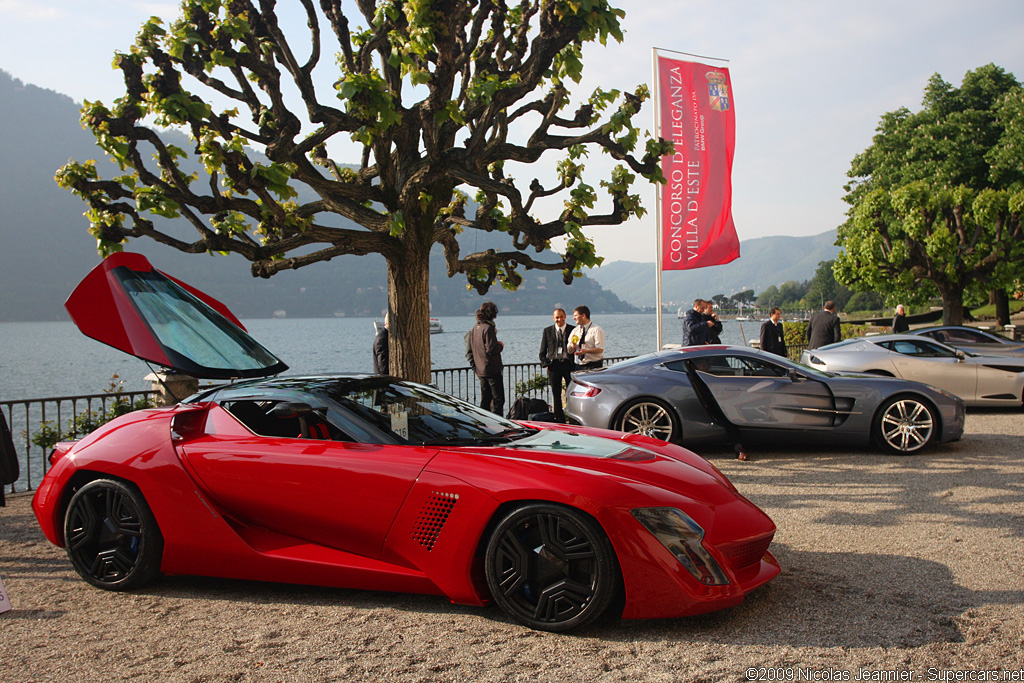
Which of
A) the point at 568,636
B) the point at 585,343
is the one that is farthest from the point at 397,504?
the point at 585,343

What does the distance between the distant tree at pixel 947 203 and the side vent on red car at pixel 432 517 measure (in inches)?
1142

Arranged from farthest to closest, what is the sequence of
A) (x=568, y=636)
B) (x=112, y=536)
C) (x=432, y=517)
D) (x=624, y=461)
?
(x=112, y=536)
(x=624, y=461)
(x=432, y=517)
(x=568, y=636)

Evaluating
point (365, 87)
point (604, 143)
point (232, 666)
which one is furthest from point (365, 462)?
point (604, 143)

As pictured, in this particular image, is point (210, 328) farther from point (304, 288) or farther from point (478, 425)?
point (304, 288)

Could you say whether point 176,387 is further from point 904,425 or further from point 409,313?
point 904,425

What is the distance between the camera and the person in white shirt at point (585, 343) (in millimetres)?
12008

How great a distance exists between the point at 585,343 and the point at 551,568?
838cm

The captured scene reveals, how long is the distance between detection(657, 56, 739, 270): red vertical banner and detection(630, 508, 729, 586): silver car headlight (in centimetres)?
1095

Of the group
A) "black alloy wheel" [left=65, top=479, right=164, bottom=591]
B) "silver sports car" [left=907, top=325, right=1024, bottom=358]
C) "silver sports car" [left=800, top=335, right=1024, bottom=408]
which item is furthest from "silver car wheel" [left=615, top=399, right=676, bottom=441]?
"silver sports car" [left=907, top=325, right=1024, bottom=358]

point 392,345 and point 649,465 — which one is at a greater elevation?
point 392,345

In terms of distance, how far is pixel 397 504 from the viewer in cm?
412

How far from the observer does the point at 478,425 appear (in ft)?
16.4

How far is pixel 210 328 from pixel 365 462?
8.74 feet

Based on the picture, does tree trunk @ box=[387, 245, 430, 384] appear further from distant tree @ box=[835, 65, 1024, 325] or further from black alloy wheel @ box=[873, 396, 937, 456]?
distant tree @ box=[835, 65, 1024, 325]
